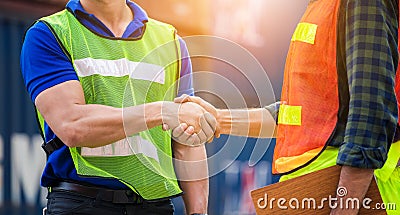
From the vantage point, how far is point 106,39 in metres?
1.90

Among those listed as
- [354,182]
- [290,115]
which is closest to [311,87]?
[290,115]

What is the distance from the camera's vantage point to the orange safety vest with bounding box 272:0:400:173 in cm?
151

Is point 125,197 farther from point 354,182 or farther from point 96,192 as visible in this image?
point 354,182

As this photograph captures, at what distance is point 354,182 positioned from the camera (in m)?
1.43

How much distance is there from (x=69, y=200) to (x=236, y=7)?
13.9 ft

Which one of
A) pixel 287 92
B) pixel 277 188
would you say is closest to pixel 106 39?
pixel 287 92

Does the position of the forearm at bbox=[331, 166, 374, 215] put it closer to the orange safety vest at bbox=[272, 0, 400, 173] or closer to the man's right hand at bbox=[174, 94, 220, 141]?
the orange safety vest at bbox=[272, 0, 400, 173]

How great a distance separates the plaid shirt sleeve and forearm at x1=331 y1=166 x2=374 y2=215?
3cm

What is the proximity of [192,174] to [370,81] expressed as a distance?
2.37 feet

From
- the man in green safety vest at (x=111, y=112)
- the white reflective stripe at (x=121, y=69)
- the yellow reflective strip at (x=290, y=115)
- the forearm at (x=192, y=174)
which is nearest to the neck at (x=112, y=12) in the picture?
the man in green safety vest at (x=111, y=112)

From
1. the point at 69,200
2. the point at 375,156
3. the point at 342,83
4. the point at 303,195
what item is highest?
the point at 342,83

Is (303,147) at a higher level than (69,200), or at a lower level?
higher

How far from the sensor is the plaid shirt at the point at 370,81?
141 centimetres

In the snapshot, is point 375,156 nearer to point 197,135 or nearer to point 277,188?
point 277,188
